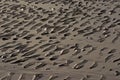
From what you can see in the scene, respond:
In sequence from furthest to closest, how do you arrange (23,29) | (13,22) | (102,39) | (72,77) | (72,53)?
(13,22) → (23,29) → (102,39) → (72,53) → (72,77)

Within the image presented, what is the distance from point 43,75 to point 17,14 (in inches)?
151

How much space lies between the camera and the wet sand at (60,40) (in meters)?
5.49

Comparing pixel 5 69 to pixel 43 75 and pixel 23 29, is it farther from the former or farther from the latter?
pixel 23 29

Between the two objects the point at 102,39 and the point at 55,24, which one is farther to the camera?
the point at 55,24

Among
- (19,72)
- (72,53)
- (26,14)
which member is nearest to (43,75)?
(19,72)

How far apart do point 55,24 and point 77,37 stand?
112 cm

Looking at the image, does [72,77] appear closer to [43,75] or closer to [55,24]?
[43,75]

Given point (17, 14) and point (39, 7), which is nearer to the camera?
point (17, 14)

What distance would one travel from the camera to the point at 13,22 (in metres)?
8.18

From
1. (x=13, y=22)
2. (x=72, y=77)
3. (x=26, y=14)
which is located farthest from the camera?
(x=26, y=14)

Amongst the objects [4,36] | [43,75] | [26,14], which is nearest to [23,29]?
[4,36]

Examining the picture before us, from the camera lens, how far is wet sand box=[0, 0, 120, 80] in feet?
18.0

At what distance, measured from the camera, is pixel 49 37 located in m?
6.98

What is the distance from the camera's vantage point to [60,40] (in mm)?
6793
